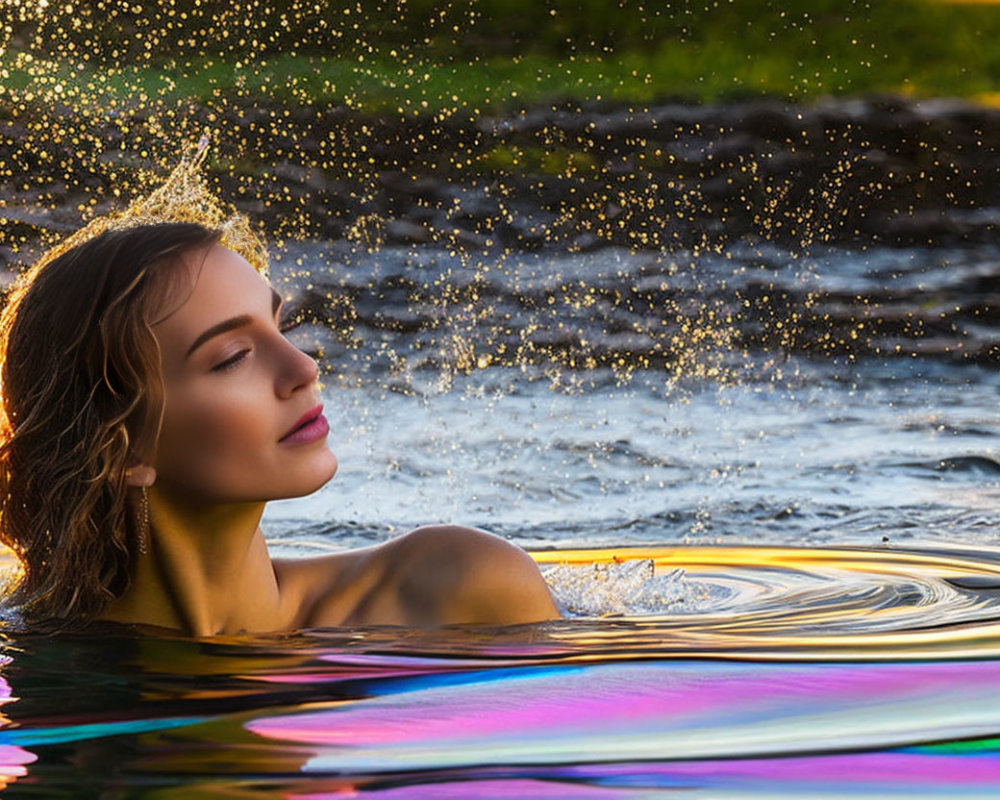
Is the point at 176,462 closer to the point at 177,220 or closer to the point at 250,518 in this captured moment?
the point at 250,518

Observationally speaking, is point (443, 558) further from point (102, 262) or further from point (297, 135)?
point (297, 135)

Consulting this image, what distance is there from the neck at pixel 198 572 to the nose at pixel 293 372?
18 centimetres

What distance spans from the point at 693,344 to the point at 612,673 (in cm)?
580

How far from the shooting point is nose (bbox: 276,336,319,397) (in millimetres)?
2014

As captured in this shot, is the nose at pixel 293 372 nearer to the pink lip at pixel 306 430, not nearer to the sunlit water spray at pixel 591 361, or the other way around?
the pink lip at pixel 306 430

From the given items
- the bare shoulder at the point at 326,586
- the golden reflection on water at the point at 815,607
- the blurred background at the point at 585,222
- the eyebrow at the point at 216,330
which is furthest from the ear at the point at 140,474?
the blurred background at the point at 585,222

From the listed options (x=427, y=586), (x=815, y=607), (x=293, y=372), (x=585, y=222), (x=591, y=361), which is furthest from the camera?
(x=585, y=222)

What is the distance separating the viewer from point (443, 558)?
7.38 ft

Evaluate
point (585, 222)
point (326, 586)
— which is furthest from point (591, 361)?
point (326, 586)

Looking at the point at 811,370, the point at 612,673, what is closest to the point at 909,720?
the point at 612,673

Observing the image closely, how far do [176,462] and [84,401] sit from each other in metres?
0.14

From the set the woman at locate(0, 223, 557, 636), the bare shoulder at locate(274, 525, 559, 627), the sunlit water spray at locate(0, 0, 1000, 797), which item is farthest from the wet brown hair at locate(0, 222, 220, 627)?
the bare shoulder at locate(274, 525, 559, 627)

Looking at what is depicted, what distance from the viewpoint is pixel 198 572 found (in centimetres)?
216

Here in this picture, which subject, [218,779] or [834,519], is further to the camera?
[834,519]
